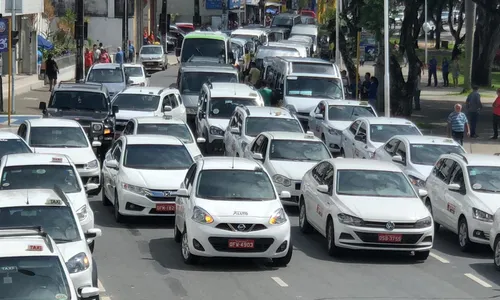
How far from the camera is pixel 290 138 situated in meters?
23.7

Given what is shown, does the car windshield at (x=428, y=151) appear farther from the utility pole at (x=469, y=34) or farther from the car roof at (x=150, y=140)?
the utility pole at (x=469, y=34)

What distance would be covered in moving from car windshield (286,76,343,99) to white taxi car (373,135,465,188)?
35.1 ft

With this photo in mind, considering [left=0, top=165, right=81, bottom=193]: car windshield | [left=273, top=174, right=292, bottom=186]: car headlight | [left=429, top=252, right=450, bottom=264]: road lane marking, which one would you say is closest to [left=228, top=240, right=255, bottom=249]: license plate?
[left=0, top=165, right=81, bottom=193]: car windshield

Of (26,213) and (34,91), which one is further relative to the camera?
(34,91)

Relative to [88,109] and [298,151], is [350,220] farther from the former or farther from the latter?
[88,109]

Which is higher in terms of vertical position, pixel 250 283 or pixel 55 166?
pixel 55 166

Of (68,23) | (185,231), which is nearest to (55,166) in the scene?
(185,231)

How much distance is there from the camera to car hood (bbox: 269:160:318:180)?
2238 cm

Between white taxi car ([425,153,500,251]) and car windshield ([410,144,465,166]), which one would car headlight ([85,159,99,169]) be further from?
white taxi car ([425,153,500,251])

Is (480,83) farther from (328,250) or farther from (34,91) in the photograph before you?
(328,250)

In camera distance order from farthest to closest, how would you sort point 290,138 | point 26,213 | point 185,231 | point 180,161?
point 290,138 < point 180,161 < point 185,231 < point 26,213

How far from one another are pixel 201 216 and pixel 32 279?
664 centimetres

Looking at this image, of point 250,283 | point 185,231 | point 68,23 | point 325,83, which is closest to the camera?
point 250,283

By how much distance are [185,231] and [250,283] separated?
1591 millimetres
